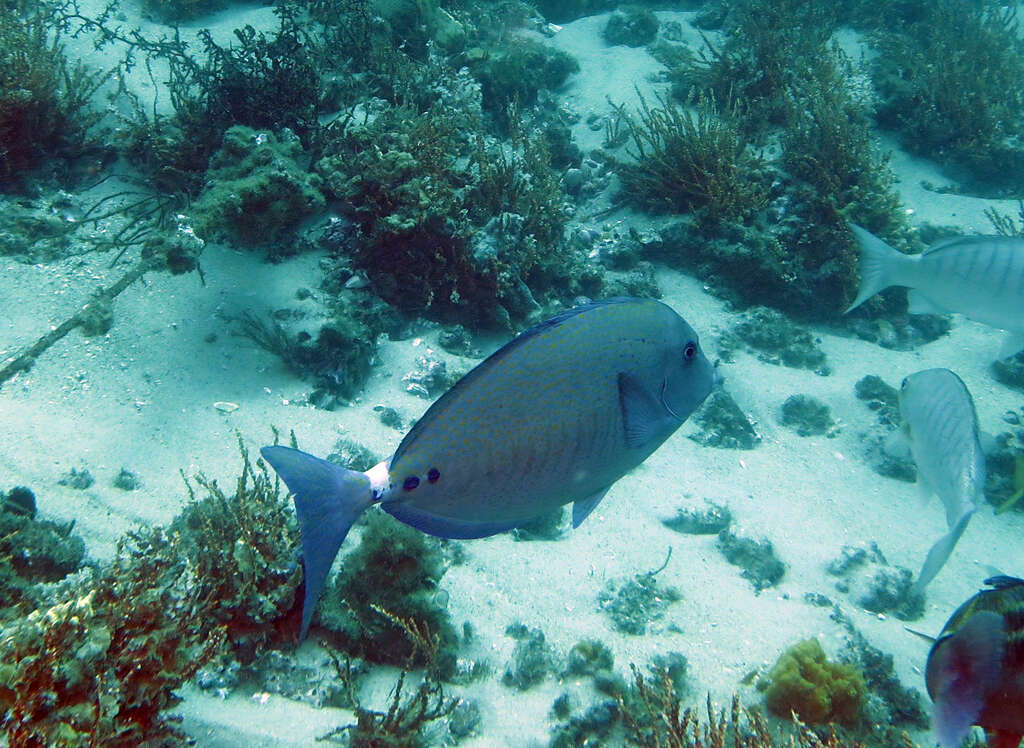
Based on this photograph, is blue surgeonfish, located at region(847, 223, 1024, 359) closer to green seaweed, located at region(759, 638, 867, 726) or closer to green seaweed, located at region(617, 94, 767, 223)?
green seaweed, located at region(617, 94, 767, 223)

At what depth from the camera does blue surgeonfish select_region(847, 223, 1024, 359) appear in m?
4.45

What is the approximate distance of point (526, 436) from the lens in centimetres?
162

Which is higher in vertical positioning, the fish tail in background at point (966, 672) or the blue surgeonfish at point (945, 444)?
the fish tail in background at point (966, 672)

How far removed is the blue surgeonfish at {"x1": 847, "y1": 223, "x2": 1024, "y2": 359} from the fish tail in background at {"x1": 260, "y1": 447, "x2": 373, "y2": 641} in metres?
4.60

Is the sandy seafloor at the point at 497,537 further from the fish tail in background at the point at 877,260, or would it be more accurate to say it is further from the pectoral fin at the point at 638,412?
the pectoral fin at the point at 638,412

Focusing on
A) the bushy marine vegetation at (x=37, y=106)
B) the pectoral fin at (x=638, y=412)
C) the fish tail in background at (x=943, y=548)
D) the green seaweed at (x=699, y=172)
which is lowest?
the fish tail in background at (x=943, y=548)

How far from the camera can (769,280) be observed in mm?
6617

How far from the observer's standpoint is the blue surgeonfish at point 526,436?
4.99 ft

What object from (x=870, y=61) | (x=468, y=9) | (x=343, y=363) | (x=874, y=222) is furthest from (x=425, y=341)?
(x=870, y=61)

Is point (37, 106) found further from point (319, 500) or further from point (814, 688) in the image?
point (814, 688)

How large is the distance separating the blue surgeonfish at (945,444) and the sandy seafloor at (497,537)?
1.15 metres

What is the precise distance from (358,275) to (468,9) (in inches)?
314

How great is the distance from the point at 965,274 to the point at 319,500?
202 inches

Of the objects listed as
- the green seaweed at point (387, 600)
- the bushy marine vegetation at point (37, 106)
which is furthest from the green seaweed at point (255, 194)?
the green seaweed at point (387, 600)
